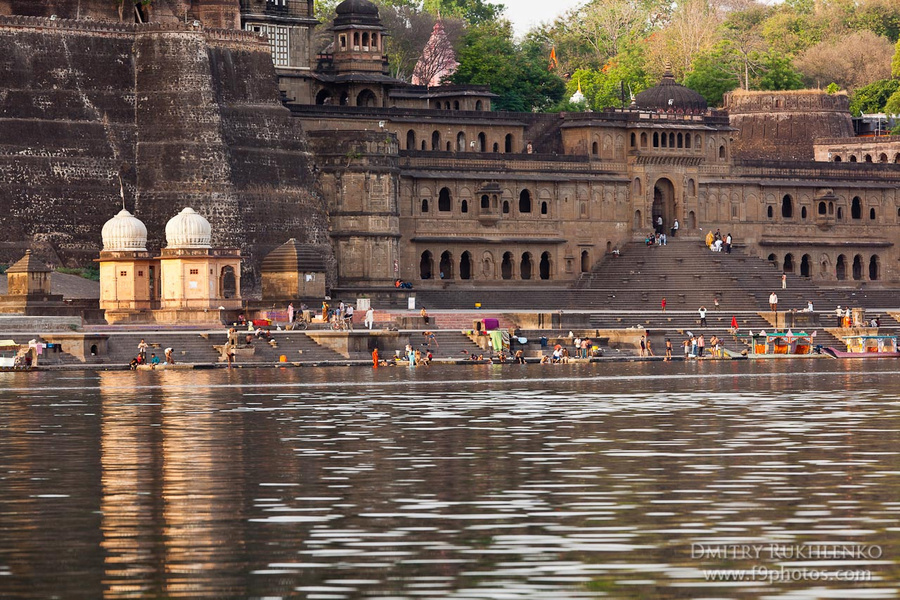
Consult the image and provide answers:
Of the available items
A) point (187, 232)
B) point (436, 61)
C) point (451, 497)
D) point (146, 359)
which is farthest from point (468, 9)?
point (451, 497)

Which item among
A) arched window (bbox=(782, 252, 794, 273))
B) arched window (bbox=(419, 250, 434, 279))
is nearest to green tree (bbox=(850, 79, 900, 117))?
arched window (bbox=(782, 252, 794, 273))

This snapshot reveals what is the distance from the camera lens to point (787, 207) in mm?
99875

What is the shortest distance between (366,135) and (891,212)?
101 feet

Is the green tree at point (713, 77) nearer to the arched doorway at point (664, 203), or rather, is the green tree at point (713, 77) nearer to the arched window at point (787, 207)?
the arched window at point (787, 207)

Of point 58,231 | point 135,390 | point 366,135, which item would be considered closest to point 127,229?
point 58,231

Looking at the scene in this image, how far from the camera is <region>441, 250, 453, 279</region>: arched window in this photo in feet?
297

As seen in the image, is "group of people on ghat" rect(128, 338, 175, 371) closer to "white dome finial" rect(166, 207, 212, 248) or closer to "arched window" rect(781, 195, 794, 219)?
"white dome finial" rect(166, 207, 212, 248)

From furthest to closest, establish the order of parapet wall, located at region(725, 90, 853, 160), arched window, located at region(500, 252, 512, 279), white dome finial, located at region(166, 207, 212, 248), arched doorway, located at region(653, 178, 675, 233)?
parapet wall, located at region(725, 90, 853, 160), arched doorway, located at region(653, 178, 675, 233), arched window, located at region(500, 252, 512, 279), white dome finial, located at region(166, 207, 212, 248)

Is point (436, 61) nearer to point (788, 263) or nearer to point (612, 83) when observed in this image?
point (612, 83)

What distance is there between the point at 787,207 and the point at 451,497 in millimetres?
77685

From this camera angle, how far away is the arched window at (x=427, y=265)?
295 feet

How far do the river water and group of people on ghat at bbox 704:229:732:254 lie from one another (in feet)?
155

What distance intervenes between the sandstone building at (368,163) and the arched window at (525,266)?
28 cm

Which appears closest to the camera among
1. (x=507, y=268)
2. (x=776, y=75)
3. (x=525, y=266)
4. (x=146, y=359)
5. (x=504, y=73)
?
(x=146, y=359)
